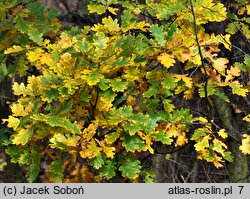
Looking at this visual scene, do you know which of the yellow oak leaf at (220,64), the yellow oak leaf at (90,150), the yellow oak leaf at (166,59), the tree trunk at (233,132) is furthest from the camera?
the tree trunk at (233,132)

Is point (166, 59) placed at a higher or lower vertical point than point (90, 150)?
higher

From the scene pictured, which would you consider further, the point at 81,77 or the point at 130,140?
the point at 130,140

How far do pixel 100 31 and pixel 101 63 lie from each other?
0.34 meters

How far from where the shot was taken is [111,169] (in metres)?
2.39

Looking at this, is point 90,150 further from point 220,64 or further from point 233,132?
point 233,132

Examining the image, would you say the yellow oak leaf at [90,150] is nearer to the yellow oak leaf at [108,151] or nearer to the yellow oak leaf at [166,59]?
the yellow oak leaf at [108,151]

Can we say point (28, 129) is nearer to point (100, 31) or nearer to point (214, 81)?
point (100, 31)

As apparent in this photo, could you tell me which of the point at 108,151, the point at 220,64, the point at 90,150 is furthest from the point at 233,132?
the point at 90,150

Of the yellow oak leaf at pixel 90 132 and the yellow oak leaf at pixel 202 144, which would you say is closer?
the yellow oak leaf at pixel 90 132

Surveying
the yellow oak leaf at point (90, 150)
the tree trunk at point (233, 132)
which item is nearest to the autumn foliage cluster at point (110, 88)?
the yellow oak leaf at point (90, 150)

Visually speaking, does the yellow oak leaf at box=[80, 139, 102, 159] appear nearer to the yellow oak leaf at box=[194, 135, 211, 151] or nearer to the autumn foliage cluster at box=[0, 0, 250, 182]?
the autumn foliage cluster at box=[0, 0, 250, 182]

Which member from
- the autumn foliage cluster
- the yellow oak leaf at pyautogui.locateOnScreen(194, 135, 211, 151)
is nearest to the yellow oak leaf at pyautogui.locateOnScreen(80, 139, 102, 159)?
the autumn foliage cluster

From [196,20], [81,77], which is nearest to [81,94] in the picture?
[81,77]

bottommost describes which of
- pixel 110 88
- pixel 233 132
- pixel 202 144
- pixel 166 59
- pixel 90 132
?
pixel 233 132
